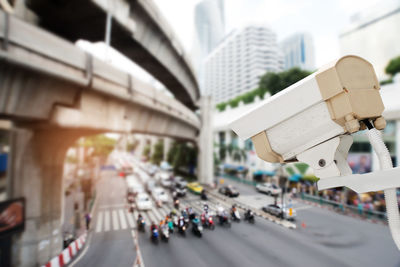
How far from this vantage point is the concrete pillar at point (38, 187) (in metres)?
7.60

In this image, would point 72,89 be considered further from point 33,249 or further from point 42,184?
point 33,249

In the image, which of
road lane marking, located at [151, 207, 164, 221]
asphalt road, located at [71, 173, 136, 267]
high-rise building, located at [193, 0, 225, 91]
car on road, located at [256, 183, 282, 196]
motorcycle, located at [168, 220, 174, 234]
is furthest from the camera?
high-rise building, located at [193, 0, 225, 91]

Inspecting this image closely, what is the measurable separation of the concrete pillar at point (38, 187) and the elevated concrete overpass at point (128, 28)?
14.0 feet

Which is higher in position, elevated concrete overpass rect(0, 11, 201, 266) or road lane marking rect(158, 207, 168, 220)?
elevated concrete overpass rect(0, 11, 201, 266)

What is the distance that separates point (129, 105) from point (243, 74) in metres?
86.5

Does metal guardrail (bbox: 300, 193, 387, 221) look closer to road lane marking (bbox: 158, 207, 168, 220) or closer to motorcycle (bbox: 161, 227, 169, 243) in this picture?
road lane marking (bbox: 158, 207, 168, 220)

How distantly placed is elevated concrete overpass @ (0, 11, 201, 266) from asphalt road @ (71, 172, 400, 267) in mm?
2310

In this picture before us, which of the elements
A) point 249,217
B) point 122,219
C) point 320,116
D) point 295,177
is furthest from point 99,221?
point 295,177

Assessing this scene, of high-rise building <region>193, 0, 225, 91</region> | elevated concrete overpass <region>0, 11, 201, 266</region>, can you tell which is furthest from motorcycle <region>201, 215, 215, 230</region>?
high-rise building <region>193, 0, 225, 91</region>

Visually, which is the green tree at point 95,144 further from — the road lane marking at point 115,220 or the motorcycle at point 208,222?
the motorcycle at point 208,222

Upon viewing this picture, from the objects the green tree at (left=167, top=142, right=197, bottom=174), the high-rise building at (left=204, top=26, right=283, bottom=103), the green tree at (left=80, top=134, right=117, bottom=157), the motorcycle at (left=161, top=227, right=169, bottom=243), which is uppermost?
the high-rise building at (left=204, top=26, right=283, bottom=103)

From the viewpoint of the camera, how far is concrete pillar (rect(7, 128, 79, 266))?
299 inches

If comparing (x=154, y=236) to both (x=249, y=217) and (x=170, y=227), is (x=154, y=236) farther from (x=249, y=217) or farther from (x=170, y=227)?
(x=249, y=217)

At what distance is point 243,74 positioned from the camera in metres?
88.3
